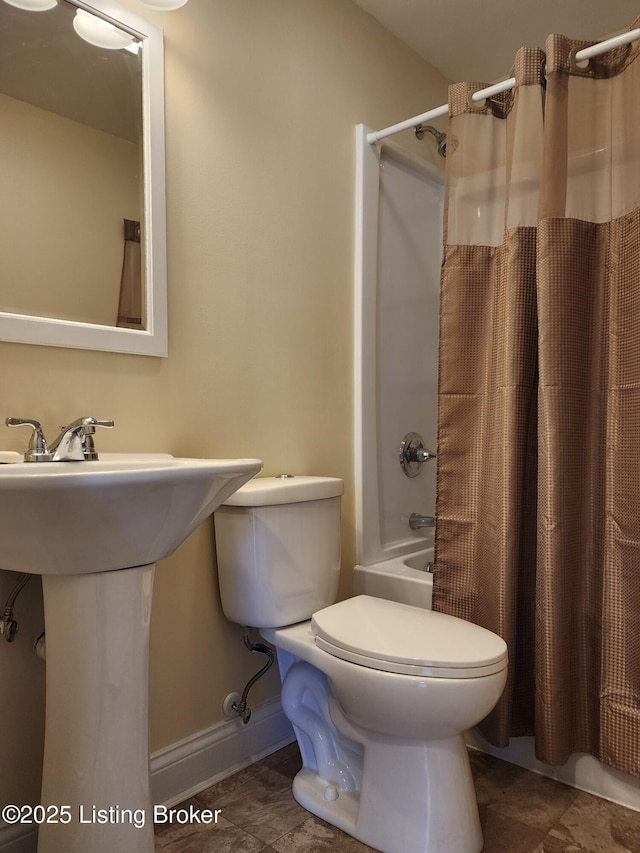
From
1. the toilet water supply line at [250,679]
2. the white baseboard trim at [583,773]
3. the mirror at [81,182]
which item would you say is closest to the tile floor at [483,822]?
the white baseboard trim at [583,773]

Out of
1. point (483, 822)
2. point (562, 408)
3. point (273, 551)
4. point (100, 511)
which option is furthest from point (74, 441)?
point (483, 822)

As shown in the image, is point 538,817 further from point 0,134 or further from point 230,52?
point 230,52

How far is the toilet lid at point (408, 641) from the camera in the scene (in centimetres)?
115

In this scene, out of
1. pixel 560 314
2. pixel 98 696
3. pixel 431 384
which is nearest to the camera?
pixel 98 696

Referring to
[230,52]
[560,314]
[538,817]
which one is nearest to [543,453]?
[560,314]

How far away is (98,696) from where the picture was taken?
40.4 inches

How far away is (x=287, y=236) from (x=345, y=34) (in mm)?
764

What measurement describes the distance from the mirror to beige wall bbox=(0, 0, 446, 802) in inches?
2.1

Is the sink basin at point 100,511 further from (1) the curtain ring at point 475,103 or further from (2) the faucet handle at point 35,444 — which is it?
(1) the curtain ring at point 475,103

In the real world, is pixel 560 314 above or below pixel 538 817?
above

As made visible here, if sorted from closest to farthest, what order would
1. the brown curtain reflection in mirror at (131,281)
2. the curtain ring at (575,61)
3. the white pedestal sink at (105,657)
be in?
1. the white pedestal sink at (105,657)
2. the brown curtain reflection in mirror at (131,281)
3. the curtain ring at (575,61)

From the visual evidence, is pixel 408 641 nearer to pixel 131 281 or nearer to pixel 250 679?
pixel 250 679

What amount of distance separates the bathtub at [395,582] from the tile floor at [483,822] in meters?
0.48

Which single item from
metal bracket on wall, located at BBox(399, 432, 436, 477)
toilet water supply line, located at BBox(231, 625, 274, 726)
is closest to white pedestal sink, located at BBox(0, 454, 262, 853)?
toilet water supply line, located at BBox(231, 625, 274, 726)
